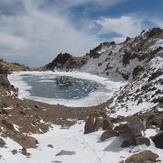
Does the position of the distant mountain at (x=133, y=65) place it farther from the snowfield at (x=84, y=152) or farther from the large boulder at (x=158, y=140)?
the snowfield at (x=84, y=152)

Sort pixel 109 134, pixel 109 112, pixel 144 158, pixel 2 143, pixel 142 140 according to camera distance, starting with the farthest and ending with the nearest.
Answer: pixel 109 112 < pixel 109 134 < pixel 142 140 < pixel 2 143 < pixel 144 158

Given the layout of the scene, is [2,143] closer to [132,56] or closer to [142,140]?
[142,140]

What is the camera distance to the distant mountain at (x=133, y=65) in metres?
26.8

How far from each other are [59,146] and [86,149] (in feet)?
5.90

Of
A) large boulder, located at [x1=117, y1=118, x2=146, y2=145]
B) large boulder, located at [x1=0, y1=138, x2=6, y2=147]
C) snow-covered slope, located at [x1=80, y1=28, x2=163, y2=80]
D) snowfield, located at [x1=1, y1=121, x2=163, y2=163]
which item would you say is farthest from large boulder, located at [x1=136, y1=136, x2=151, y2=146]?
snow-covered slope, located at [x1=80, y1=28, x2=163, y2=80]

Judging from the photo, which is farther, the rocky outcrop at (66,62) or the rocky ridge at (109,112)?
the rocky outcrop at (66,62)

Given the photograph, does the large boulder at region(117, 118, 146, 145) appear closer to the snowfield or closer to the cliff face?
the snowfield

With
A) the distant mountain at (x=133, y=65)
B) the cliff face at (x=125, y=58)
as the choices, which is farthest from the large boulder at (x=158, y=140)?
the cliff face at (x=125, y=58)

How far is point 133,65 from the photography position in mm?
55156

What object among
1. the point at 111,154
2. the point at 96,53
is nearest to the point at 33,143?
the point at 111,154

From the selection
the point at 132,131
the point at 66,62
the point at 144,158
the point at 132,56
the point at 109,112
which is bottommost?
the point at 109,112

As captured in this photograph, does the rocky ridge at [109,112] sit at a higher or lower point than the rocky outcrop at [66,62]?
lower

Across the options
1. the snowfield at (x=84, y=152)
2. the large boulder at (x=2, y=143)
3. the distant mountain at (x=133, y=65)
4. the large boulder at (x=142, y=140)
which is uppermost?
the distant mountain at (x=133, y=65)

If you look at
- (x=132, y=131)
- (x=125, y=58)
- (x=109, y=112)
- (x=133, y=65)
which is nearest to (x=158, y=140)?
(x=132, y=131)
